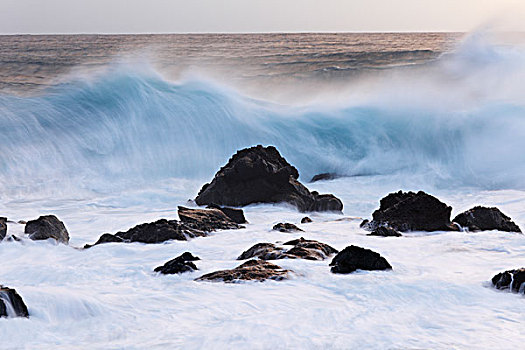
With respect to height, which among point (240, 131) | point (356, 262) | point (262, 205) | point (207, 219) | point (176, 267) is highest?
point (240, 131)

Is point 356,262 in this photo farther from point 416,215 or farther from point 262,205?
point 262,205

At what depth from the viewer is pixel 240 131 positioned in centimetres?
1698

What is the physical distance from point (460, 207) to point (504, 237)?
4289mm

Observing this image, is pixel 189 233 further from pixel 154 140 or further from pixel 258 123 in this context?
pixel 258 123

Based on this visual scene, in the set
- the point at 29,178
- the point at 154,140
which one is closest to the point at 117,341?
the point at 29,178

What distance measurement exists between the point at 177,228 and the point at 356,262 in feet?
8.27

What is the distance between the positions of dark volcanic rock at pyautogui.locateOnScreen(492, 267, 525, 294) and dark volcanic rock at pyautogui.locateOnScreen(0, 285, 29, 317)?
9.70 ft

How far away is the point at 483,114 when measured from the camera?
54.4 ft

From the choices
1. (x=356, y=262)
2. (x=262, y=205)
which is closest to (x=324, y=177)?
(x=262, y=205)

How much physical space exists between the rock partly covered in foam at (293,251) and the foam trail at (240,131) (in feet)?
24.0

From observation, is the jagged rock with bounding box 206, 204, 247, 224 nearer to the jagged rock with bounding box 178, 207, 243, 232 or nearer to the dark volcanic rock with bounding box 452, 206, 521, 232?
the jagged rock with bounding box 178, 207, 243, 232

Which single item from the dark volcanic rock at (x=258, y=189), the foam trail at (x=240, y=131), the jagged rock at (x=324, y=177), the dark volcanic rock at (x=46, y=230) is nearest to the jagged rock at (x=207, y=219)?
the dark volcanic rock at (x=46, y=230)

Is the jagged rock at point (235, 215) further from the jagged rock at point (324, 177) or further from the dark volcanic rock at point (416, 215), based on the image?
the jagged rock at point (324, 177)

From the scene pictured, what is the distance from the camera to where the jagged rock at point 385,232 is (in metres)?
6.62
